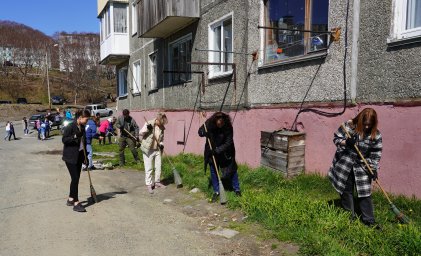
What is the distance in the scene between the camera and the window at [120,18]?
1930 cm

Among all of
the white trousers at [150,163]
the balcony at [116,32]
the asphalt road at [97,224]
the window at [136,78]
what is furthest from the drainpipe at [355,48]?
the balcony at [116,32]

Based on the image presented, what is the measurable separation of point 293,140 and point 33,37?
8721cm

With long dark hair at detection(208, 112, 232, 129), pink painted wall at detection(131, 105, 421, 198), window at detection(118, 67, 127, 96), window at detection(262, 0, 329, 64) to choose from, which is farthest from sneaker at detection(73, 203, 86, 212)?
window at detection(118, 67, 127, 96)

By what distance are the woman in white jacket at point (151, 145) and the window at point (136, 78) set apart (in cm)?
979

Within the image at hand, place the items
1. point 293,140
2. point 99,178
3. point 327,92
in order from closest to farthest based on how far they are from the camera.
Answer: point 327,92 < point 293,140 < point 99,178

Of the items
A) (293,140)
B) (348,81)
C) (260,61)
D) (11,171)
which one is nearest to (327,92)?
(348,81)

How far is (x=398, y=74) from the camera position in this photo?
542 centimetres

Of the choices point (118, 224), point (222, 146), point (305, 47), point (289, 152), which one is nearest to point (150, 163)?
point (222, 146)

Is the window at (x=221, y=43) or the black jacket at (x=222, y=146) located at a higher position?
the window at (x=221, y=43)

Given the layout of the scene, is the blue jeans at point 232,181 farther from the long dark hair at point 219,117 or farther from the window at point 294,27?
the window at point 294,27

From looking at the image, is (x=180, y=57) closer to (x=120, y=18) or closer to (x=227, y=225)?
(x=120, y=18)

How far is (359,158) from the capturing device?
480 centimetres

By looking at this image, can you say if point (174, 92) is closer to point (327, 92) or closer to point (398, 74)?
point (327, 92)

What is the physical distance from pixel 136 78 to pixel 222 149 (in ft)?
42.2
